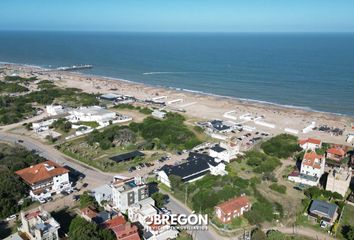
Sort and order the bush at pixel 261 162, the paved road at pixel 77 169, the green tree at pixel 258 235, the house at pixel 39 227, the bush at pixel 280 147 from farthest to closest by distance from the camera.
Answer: the bush at pixel 280 147, the bush at pixel 261 162, the paved road at pixel 77 169, the green tree at pixel 258 235, the house at pixel 39 227

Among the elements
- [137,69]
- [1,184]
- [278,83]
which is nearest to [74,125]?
[1,184]

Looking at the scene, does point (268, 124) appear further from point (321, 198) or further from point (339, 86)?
point (339, 86)

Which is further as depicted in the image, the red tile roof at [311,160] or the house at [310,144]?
the house at [310,144]

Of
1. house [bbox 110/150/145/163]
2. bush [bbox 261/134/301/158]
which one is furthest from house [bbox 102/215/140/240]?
bush [bbox 261/134/301/158]

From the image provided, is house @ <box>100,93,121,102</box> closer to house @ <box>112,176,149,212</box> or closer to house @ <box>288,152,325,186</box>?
house @ <box>112,176,149,212</box>

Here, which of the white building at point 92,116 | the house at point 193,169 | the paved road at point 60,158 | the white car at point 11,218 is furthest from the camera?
the white building at point 92,116

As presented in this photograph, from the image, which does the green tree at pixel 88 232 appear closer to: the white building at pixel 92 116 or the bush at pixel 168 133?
the bush at pixel 168 133

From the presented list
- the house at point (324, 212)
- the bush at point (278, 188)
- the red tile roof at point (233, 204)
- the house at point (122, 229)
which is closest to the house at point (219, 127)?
the bush at point (278, 188)
